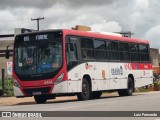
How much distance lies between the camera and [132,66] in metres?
31.9

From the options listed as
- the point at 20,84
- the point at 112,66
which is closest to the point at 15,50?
the point at 20,84

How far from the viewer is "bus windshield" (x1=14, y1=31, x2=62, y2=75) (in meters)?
24.3

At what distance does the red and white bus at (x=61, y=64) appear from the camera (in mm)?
24250

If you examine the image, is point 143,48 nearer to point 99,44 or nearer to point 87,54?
point 99,44

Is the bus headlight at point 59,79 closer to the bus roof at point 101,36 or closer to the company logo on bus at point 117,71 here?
the bus roof at point 101,36

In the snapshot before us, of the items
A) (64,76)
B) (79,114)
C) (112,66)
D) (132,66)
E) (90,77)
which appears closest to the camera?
(79,114)

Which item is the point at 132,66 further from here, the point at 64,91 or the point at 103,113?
the point at 103,113

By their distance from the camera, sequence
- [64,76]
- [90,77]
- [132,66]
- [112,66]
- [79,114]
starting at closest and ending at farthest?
[79,114] → [64,76] → [90,77] → [112,66] → [132,66]

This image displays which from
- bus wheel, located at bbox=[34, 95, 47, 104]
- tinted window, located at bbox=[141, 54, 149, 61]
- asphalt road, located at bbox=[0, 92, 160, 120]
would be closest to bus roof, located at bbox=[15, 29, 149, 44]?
tinted window, located at bbox=[141, 54, 149, 61]

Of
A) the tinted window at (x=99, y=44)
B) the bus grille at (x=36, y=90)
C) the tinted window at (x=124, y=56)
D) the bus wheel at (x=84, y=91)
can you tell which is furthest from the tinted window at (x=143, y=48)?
the bus grille at (x=36, y=90)

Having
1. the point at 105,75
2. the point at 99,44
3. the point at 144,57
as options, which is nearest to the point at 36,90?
the point at 99,44

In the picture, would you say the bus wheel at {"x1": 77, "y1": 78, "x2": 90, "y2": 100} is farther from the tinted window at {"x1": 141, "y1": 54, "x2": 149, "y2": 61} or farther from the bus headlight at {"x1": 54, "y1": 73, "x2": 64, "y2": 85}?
the tinted window at {"x1": 141, "y1": 54, "x2": 149, "y2": 61}

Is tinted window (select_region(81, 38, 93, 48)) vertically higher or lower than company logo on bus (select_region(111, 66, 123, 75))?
higher

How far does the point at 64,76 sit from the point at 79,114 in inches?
326
